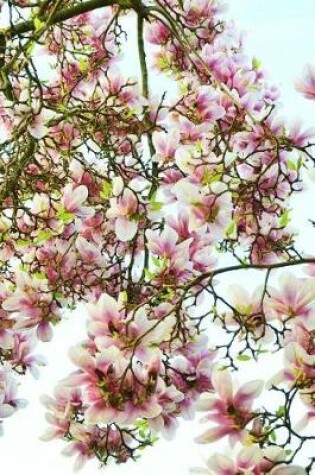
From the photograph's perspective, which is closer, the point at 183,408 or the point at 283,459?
the point at 283,459

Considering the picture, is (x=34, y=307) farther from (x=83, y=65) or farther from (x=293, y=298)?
(x=83, y=65)

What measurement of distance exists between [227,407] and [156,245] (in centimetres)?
81

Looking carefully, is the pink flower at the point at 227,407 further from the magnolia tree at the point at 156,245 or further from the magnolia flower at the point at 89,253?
the magnolia flower at the point at 89,253

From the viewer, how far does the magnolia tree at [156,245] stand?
6.20 feet

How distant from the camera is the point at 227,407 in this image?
1.82 m

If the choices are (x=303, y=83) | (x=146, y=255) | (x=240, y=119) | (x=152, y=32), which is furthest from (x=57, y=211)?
(x=152, y=32)

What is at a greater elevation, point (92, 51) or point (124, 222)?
point (92, 51)

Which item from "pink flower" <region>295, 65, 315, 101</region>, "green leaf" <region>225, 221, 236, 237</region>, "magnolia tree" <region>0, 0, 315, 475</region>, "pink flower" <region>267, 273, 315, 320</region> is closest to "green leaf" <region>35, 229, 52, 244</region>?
"magnolia tree" <region>0, 0, 315, 475</region>

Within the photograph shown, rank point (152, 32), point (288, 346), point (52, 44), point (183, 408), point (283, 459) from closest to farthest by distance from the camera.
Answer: point (283, 459), point (288, 346), point (183, 408), point (152, 32), point (52, 44)

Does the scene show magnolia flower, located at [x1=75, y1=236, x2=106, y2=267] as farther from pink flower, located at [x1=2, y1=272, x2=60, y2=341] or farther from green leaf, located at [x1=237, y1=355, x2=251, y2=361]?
green leaf, located at [x1=237, y1=355, x2=251, y2=361]

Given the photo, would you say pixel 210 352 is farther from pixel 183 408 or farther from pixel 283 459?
pixel 283 459

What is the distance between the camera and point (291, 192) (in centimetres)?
292

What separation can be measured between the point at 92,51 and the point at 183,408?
2.29m

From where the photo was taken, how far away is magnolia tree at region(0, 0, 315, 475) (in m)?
1.89
